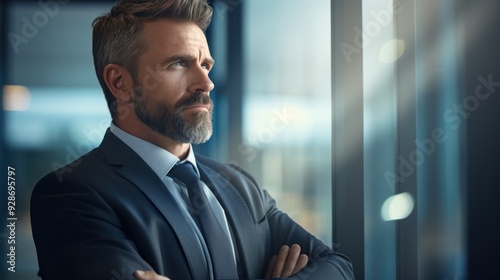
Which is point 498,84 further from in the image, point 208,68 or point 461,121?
point 208,68

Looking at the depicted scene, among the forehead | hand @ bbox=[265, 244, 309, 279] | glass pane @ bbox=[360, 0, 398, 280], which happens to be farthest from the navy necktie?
glass pane @ bbox=[360, 0, 398, 280]

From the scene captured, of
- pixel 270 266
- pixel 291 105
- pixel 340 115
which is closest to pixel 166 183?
pixel 270 266

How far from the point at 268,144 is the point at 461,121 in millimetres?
760

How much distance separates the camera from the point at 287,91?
1.78 m

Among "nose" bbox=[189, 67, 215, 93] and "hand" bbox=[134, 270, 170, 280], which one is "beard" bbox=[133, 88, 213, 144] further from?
"hand" bbox=[134, 270, 170, 280]

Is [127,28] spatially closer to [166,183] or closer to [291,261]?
[166,183]

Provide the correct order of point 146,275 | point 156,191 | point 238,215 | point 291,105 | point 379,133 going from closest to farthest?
1. point 146,275
2. point 156,191
3. point 238,215
4. point 291,105
5. point 379,133

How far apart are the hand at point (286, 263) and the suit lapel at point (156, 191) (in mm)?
191

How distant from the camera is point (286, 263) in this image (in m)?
1.53

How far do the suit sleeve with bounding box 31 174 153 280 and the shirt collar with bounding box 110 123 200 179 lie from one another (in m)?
0.17

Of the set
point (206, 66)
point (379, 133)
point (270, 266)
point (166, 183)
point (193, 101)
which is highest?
point (206, 66)

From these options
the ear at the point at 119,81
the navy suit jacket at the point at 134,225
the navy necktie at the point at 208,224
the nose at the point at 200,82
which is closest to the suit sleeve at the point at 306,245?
the navy suit jacket at the point at 134,225

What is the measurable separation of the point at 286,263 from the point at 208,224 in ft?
0.76

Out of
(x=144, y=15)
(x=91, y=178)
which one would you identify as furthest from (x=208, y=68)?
(x=91, y=178)
